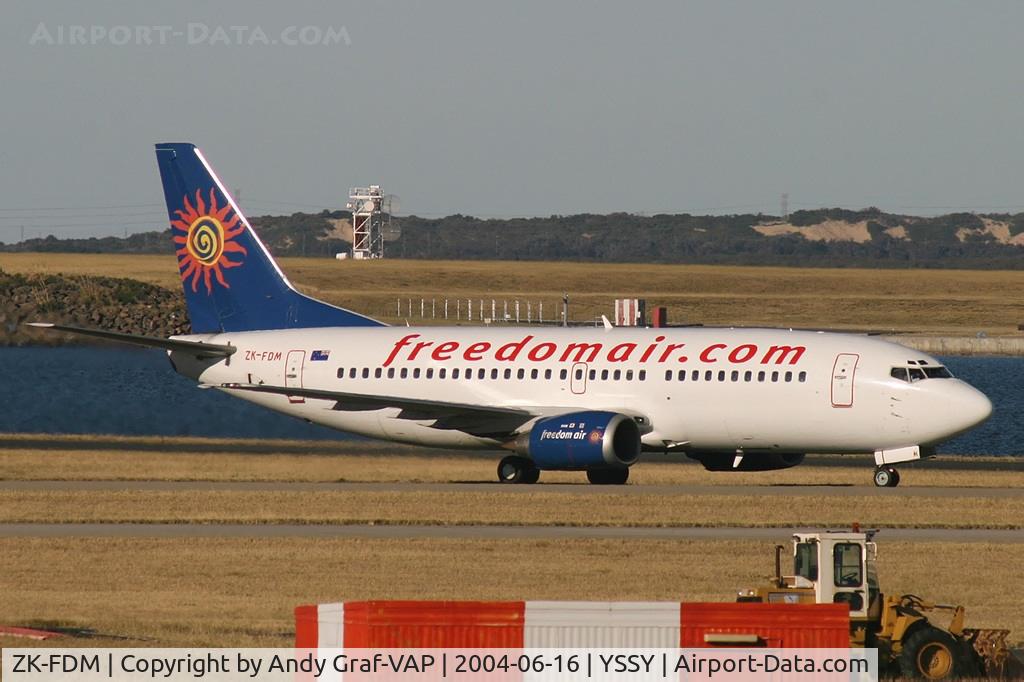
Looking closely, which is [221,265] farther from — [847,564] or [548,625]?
[548,625]

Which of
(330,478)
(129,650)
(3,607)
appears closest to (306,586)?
(3,607)

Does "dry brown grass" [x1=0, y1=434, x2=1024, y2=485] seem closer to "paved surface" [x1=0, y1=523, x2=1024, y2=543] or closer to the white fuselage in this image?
the white fuselage

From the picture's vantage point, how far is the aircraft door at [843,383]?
43.5 metres

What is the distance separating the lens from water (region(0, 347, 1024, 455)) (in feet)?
176

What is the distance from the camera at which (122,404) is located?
58.1 meters

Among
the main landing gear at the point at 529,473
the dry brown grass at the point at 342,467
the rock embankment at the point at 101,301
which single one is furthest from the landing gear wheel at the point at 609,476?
the rock embankment at the point at 101,301

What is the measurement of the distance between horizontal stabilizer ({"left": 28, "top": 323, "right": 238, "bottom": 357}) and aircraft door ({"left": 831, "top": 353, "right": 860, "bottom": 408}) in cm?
1609

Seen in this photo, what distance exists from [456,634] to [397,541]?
17324mm

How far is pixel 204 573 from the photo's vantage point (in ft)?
92.8

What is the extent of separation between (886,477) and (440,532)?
14.1m

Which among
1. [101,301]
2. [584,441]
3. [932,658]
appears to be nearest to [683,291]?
[101,301]

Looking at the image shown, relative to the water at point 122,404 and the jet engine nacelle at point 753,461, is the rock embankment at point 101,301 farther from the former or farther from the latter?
the jet engine nacelle at point 753,461

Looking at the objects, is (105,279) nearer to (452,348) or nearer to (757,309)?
(757,309)

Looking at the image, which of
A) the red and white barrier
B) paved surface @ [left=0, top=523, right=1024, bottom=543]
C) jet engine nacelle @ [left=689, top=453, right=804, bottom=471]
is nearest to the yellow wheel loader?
the red and white barrier
